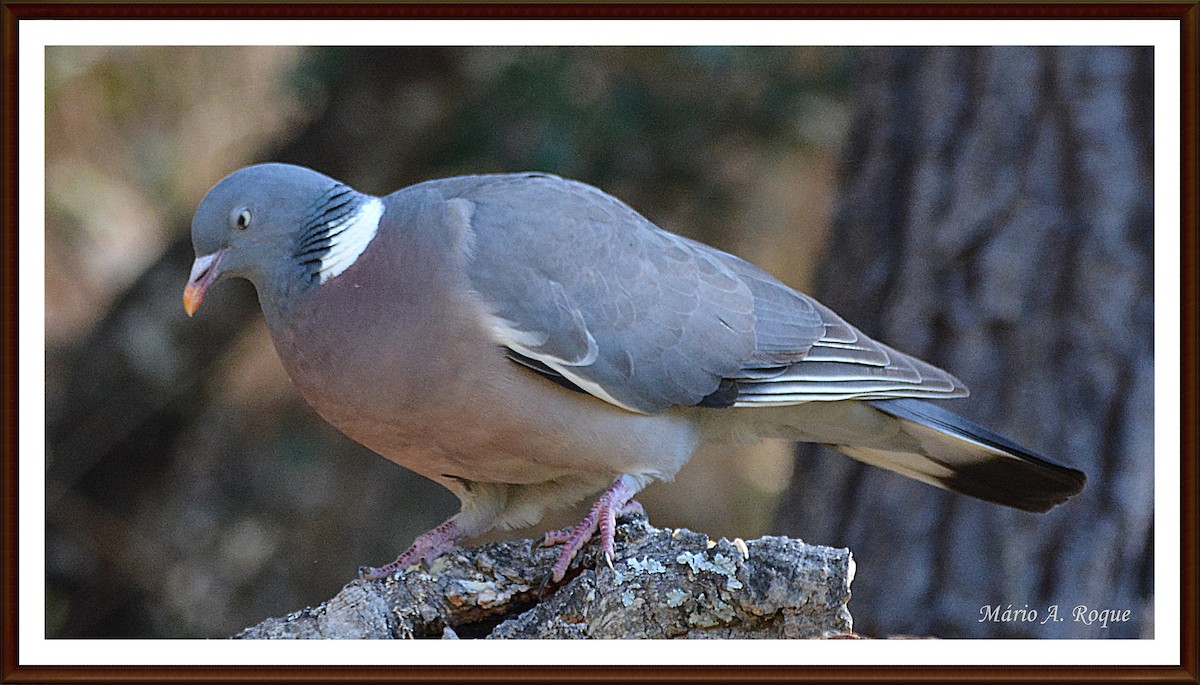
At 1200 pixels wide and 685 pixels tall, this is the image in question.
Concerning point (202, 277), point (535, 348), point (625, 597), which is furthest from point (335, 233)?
point (625, 597)

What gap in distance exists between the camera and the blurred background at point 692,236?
4488 millimetres

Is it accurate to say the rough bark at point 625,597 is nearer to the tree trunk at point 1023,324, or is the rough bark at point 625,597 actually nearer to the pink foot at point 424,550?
the pink foot at point 424,550

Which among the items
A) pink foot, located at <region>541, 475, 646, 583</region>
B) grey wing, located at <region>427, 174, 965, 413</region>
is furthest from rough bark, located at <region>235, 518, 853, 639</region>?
grey wing, located at <region>427, 174, 965, 413</region>

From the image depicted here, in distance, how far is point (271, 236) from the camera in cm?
323

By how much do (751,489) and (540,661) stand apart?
376 centimetres

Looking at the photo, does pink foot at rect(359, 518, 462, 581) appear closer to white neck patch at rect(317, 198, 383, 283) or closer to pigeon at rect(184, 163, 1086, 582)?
pigeon at rect(184, 163, 1086, 582)

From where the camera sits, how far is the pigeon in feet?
10.2

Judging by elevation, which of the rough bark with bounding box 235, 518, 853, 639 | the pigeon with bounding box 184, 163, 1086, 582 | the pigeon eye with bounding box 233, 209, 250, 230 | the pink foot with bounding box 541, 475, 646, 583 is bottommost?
the rough bark with bounding box 235, 518, 853, 639

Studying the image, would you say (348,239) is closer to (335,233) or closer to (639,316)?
(335,233)

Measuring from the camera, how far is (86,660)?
2920 millimetres

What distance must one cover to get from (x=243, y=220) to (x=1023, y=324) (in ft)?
9.47

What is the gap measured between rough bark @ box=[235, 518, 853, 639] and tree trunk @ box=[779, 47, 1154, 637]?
1684 millimetres
